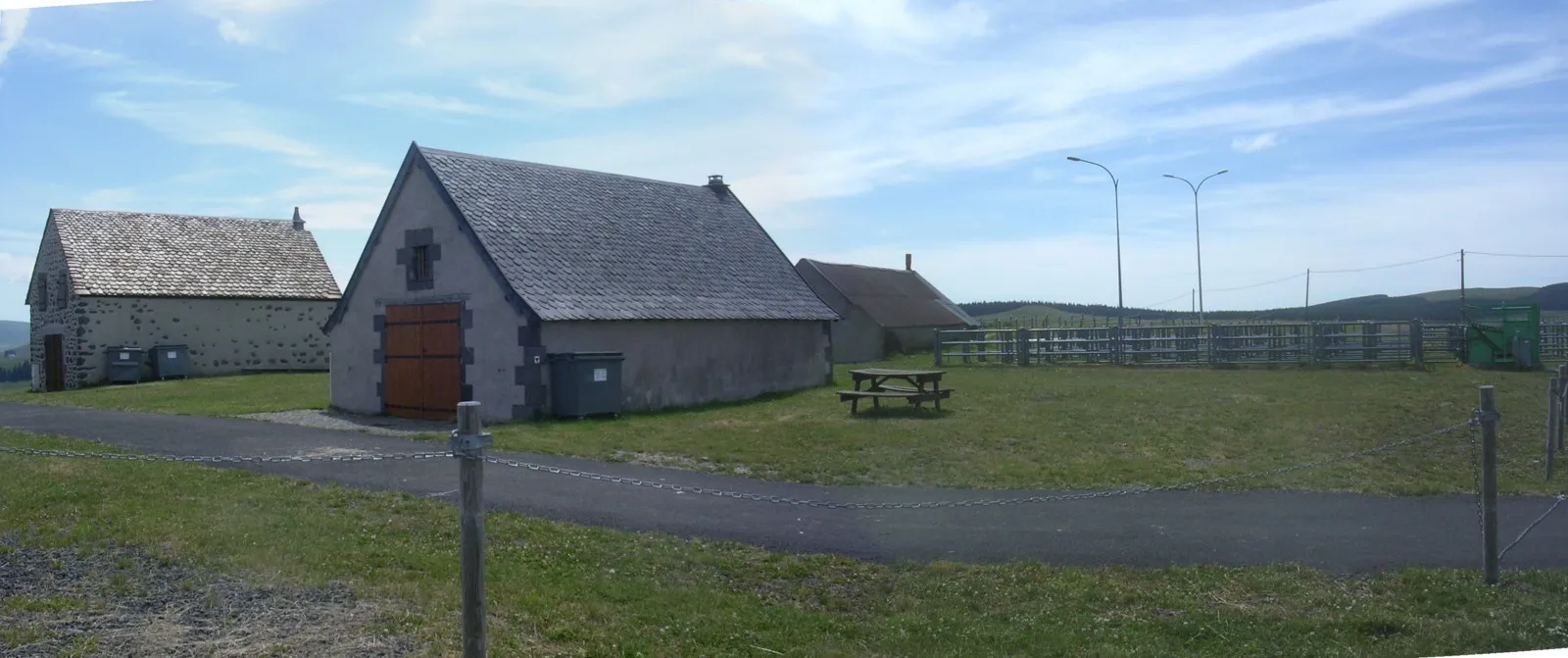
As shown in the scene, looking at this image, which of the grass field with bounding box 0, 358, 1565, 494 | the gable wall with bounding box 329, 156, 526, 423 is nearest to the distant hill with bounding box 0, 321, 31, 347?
the grass field with bounding box 0, 358, 1565, 494

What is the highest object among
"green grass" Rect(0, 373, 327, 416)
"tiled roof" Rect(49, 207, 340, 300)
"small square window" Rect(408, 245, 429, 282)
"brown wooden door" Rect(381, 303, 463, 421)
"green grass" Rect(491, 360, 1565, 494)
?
"tiled roof" Rect(49, 207, 340, 300)

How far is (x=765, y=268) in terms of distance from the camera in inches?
1069

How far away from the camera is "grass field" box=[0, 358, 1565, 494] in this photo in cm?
1284

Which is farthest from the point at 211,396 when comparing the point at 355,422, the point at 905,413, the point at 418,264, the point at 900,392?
the point at 905,413

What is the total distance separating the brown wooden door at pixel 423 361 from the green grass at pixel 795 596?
11.2 m

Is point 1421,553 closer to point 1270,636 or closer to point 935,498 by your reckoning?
point 1270,636

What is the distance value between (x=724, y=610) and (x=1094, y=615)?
2182mm

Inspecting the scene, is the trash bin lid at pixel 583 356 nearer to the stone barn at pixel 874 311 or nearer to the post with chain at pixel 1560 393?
the post with chain at pixel 1560 393

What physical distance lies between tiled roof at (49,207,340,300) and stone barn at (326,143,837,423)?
14.7 meters

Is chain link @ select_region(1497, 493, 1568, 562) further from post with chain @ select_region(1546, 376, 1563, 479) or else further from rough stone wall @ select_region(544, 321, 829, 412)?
rough stone wall @ select_region(544, 321, 829, 412)

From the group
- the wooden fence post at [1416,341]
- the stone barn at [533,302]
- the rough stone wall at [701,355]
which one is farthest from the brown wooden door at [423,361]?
the wooden fence post at [1416,341]

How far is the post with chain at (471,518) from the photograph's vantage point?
5.11 m

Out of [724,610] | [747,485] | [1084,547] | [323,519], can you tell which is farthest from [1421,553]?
[323,519]

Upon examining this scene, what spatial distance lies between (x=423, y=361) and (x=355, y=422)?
1868 mm
